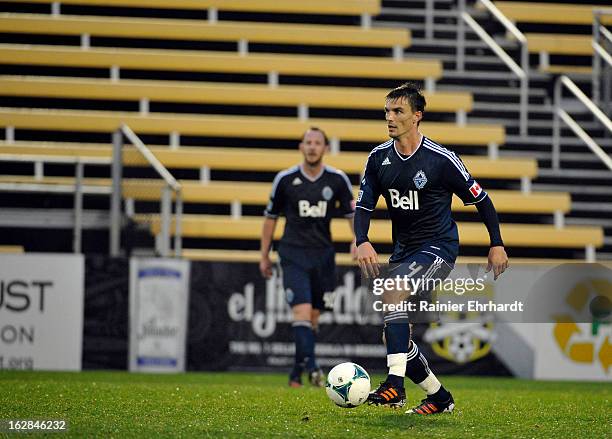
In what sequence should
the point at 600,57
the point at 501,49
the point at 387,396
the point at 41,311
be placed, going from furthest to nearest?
the point at 501,49 → the point at 600,57 → the point at 41,311 → the point at 387,396

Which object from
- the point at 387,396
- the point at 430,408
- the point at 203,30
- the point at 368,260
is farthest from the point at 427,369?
the point at 203,30

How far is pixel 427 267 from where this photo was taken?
21.8 feet

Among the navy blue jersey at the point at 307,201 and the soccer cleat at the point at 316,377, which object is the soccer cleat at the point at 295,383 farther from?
the navy blue jersey at the point at 307,201

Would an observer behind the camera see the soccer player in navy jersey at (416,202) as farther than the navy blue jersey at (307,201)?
No

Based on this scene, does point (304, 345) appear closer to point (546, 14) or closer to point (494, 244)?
point (494, 244)

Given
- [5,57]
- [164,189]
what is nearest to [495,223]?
[164,189]

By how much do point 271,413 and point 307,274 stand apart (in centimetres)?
338

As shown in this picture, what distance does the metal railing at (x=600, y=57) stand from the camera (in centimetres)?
1752

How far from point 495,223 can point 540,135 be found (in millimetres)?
11776

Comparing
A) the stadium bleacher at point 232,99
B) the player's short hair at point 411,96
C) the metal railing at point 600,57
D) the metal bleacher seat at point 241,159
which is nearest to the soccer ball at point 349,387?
the player's short hair at point 411,96

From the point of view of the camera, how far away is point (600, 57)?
59.4 ft

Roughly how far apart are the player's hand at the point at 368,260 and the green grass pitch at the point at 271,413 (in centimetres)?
83

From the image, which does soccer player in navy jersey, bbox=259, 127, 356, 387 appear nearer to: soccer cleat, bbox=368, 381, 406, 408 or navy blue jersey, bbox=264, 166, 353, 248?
navy blue jersey, bbox=264, 166, 353, 248

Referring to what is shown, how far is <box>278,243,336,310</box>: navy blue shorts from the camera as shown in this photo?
9.90 meters
